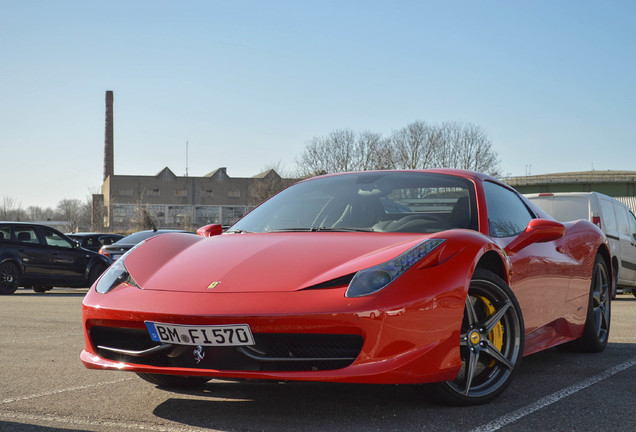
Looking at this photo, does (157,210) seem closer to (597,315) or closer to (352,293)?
(597,315)

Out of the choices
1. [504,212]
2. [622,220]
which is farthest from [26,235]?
[504,212]

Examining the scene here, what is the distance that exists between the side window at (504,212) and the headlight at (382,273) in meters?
1.01

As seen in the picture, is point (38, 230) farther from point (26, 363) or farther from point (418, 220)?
point (418, 220)

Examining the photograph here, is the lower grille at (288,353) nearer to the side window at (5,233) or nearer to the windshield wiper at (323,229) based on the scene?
the windshield wiper at (323,229)

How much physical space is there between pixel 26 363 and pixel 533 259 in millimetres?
3494

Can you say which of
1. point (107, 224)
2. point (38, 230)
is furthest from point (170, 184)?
point (38, 230)

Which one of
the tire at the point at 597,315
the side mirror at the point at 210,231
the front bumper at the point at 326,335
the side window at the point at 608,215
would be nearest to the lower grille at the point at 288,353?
the front bumper at the point at 326,335

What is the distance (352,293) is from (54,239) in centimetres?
1433

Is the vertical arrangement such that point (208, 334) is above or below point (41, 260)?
above

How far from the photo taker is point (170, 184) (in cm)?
9288

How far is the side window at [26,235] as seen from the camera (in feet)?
52.2

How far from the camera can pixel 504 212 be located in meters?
4.97

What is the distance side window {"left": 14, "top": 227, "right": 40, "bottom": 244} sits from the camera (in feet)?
52.2

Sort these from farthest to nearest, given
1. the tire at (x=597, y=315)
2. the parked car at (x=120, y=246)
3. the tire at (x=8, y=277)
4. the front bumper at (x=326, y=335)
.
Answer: the parked car at (x=120, y=246), the tire at (x=8, y=277), the tire at (x=597, y=315), the front bumper at (x=326, y=335)
